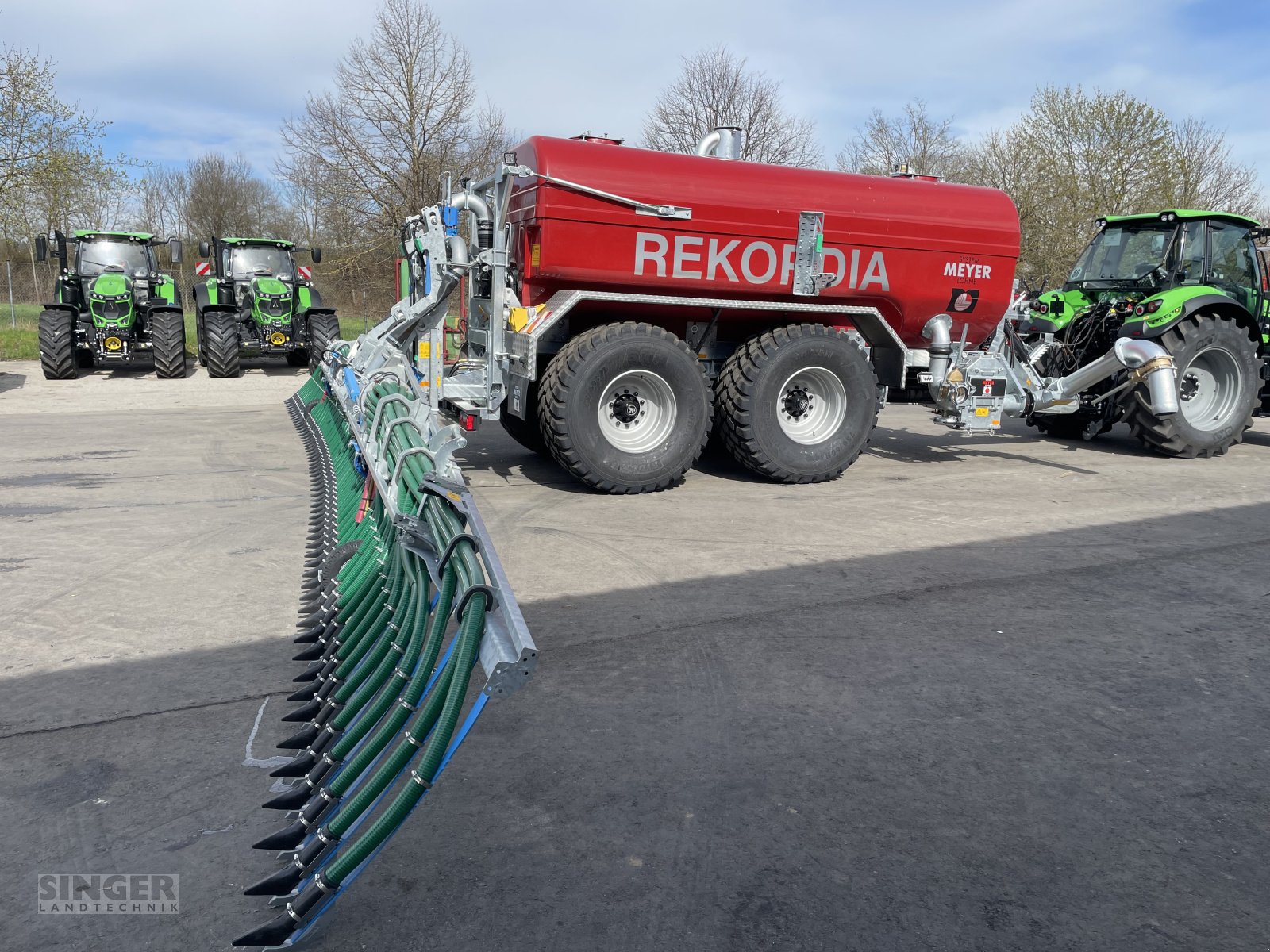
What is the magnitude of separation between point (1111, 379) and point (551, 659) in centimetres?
771

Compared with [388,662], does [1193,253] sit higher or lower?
higher

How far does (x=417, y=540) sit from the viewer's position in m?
2.83

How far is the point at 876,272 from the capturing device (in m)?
7.60

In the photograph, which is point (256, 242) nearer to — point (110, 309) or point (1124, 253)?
point (110, 309)

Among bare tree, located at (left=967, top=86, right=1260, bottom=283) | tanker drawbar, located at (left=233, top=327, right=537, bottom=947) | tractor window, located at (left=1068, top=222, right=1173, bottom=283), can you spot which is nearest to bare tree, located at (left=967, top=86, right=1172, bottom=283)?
bare tree, located at (left=967, top=86, right=1260, bottom=283)

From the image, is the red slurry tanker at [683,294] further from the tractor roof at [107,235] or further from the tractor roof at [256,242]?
the tractor roof at [107,235]

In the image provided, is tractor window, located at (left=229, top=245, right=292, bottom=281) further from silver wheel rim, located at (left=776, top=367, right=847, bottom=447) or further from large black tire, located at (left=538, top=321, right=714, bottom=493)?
silver wheel rim, located at (left=776, top=367, right=847, bottom=447)

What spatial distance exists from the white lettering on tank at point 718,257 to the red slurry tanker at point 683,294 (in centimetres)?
1

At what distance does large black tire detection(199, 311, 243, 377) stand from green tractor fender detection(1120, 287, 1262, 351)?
12.4m

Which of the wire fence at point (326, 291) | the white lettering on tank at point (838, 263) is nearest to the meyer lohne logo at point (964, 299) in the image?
the white lettering on tank at point (838, 263)

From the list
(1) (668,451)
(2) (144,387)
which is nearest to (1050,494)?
(1) (668,451)

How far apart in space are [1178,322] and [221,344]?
42.4 ft

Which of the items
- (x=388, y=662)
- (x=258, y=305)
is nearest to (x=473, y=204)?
(x=388, y=662)

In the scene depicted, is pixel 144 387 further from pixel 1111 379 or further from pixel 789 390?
pixel 1111 379
